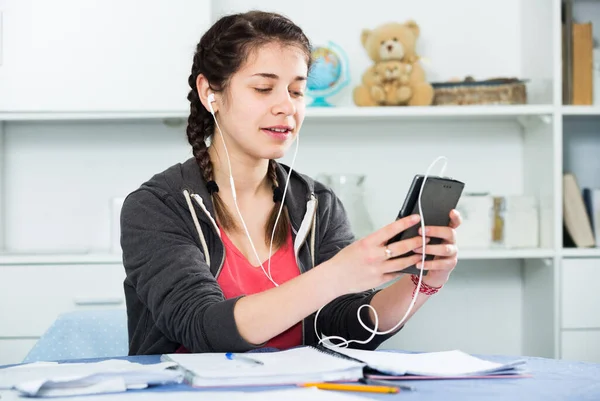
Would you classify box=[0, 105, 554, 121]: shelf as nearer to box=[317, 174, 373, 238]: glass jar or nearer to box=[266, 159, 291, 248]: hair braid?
box=[317, 174, 373, 238]: glass jar

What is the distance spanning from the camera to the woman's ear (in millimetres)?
1704

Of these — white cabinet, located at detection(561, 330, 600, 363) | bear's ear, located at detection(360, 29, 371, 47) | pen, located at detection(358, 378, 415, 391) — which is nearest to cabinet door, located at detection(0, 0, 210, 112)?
bear's ear, located at detection(360, 29, 371, 47)

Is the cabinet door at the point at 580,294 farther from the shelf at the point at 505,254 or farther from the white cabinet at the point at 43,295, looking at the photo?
the white cabinet at the point at 43,295

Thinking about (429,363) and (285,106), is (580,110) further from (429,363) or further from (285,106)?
(429,363)

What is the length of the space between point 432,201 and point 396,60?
5.14 ft

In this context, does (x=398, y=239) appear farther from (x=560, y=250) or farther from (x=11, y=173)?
(x=11, y=173)

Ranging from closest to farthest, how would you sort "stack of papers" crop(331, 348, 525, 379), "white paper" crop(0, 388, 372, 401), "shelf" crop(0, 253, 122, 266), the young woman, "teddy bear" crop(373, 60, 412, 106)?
"white paper" crop(0, 388, 372, 401) → "stack of papers" crop(331, 348, 525, 379) → the young woman → "shelf" crop(0, 253, 122, 266) → "teddy bear" crop(373, 60, 412, 106)

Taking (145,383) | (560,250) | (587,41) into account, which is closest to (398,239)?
(145,383)

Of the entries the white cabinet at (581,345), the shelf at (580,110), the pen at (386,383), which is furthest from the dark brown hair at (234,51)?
the white cabinet at (581,345)

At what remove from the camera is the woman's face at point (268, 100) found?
5.20 ft

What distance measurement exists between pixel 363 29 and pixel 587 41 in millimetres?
726

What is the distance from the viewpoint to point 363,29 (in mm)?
2848

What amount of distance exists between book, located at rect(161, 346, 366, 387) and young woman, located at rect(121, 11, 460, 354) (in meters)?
0.11

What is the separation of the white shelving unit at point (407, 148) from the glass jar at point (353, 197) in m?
0.18
